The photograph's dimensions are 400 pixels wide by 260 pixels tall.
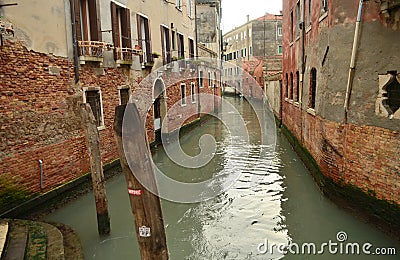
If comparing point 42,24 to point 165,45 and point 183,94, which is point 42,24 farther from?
point 183,94

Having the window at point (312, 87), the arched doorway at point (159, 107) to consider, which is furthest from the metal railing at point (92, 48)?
the window at point (312, 87)

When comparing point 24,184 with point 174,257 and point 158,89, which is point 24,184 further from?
point 158,89

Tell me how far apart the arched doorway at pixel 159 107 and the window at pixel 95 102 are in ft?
12.4

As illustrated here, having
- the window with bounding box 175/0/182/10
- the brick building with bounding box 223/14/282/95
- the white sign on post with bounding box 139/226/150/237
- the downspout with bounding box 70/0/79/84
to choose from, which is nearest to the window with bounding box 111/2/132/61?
the downspout with bounding box 70/0/79/84

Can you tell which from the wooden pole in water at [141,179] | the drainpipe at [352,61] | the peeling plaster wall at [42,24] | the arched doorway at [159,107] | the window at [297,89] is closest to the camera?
the wooden pole in water at [141,179]

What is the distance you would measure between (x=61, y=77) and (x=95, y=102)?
1.36 meters

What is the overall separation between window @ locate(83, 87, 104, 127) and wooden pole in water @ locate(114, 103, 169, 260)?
519 centimetres

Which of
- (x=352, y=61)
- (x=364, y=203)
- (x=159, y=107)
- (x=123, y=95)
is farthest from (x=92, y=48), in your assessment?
(x=364, y=203)

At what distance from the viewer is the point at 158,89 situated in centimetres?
1204

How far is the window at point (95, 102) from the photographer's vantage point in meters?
7.45

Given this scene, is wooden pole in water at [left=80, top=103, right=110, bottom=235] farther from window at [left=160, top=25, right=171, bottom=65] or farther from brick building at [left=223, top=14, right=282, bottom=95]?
brick building at [left=223, top=14, right=282, bottom=95]

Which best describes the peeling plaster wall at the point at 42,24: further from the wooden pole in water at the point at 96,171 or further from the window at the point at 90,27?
the wooden pole in water at the point at 96,171

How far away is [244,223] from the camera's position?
550cm

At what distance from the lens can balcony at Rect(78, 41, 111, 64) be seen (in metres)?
6.96
